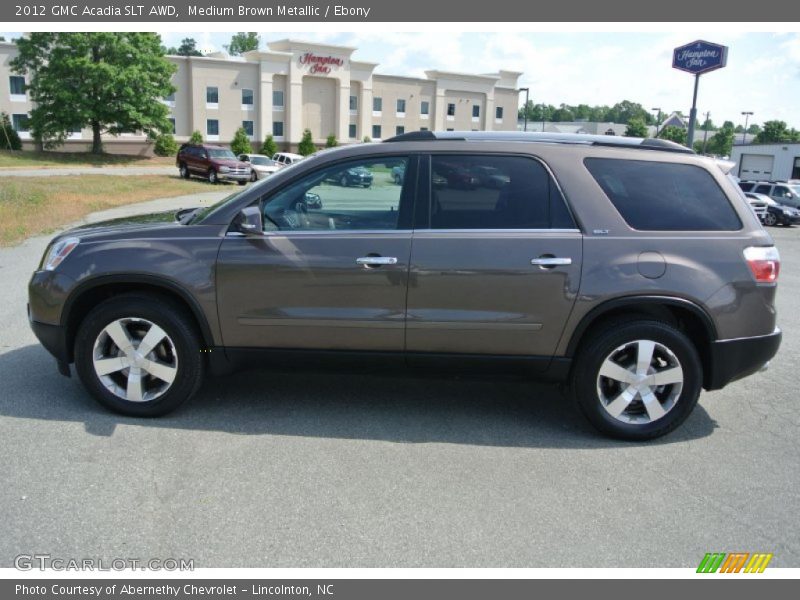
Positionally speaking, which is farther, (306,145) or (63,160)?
(306,145)

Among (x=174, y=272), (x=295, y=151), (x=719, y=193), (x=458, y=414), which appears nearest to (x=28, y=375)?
(x=174, y=272)

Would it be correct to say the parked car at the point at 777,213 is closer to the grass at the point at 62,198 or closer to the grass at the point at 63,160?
the grass at the point at 62,198

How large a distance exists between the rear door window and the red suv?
108 feet

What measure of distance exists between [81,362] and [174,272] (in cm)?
90

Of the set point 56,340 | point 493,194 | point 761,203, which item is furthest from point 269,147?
point 493,194

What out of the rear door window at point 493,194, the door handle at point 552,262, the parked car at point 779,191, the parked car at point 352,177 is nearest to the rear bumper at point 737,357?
the door handle at point 552,262

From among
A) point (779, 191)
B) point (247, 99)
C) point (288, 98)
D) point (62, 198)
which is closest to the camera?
point (62, 198)

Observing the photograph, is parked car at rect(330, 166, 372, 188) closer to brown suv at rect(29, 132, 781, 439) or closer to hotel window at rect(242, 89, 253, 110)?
brown suv at rect(29, 132, 781, 439)

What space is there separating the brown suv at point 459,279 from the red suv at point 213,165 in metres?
32.3

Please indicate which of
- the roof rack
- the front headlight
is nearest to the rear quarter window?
the roof rack

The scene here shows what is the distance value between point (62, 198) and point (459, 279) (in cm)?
2002

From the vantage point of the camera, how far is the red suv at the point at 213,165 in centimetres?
3569

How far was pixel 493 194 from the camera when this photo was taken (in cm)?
446

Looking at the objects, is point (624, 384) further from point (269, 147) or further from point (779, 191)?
point (269, 147)
